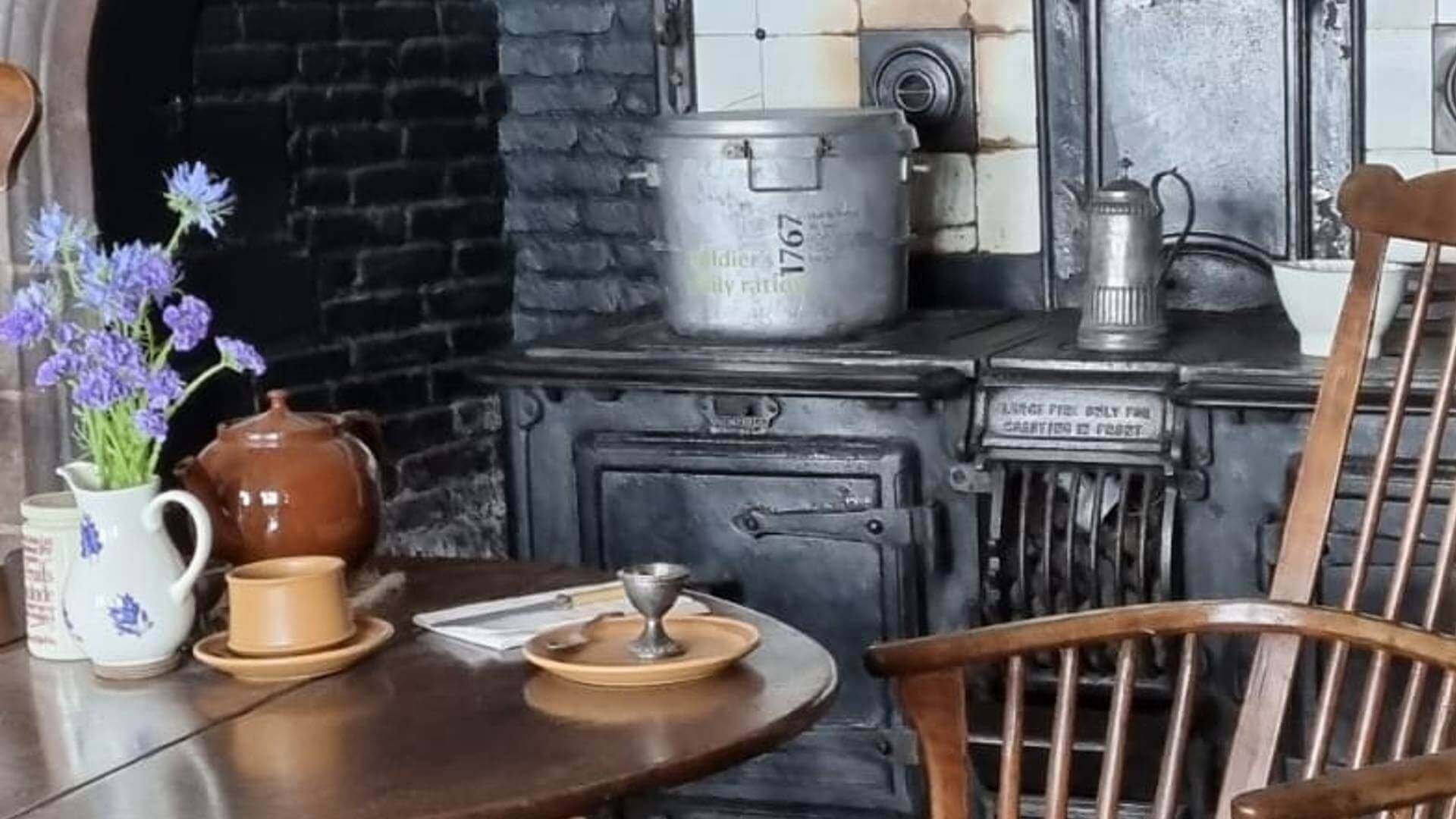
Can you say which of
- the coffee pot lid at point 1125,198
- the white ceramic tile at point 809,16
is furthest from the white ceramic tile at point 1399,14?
the white ceramic tile at point 809,16

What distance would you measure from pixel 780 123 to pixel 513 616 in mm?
1325

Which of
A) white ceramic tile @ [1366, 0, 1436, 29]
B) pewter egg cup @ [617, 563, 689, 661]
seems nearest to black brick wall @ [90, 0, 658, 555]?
white ceramic tile @ [1366, 0, 1436, 29]

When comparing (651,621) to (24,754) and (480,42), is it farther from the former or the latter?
(480,42)

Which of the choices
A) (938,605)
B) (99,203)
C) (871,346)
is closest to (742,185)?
(871,346)

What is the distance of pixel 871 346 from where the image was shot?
3379 millimetres

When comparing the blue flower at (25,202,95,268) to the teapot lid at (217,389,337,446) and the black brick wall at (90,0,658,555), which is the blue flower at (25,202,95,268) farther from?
the black brick wall at (90,0,658,555)

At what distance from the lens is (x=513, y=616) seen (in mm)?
2229

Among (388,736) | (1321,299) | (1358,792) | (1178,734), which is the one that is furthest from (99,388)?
(1321,299)

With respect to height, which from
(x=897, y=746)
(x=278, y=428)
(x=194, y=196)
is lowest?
(x=897, y=746)

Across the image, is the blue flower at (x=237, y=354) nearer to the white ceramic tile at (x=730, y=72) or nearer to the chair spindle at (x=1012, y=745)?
the chair spindle at (x=1012, y=745)

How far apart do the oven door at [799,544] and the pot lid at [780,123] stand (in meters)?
0.45

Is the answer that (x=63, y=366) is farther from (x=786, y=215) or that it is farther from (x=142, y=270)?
(x=786, y=215)

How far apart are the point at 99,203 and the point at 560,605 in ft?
4.43

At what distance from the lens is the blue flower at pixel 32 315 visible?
2.00 meters
